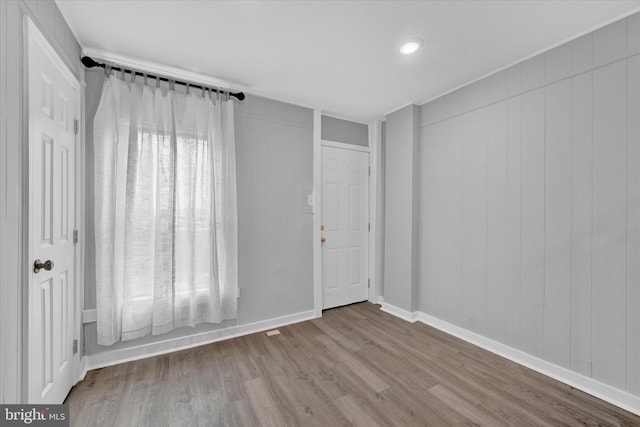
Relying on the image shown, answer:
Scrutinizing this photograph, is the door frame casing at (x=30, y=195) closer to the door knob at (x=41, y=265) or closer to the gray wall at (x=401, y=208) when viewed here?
the door knob at (x=41, y=265)

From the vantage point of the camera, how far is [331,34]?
208cm

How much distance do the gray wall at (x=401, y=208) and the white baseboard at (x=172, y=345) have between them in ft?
4.37

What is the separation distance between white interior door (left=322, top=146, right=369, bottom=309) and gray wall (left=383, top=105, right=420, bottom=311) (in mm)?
366

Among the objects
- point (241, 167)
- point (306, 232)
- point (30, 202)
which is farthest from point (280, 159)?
point (30, 202)

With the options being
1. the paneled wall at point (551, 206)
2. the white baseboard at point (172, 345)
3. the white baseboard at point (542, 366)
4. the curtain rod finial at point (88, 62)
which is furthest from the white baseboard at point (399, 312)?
the curtain rod finial at point (88, 62)

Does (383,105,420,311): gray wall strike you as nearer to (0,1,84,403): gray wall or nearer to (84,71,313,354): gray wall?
(84,71,313,354): gray wall

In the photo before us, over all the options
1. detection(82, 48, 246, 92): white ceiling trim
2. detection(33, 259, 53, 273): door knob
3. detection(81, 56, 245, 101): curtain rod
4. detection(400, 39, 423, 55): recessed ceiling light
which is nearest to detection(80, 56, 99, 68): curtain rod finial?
detection(81, 56, 245, 101): curtain rod

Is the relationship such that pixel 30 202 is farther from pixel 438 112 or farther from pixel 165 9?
pixel 438 112

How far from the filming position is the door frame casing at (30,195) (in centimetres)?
139

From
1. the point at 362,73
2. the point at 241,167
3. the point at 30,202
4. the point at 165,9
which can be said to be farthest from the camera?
the point at 241,167

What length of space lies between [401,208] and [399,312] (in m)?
1.33

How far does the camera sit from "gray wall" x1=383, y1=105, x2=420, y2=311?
341cm

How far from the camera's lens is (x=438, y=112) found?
3.21 meters

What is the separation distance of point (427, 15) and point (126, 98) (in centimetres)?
248
